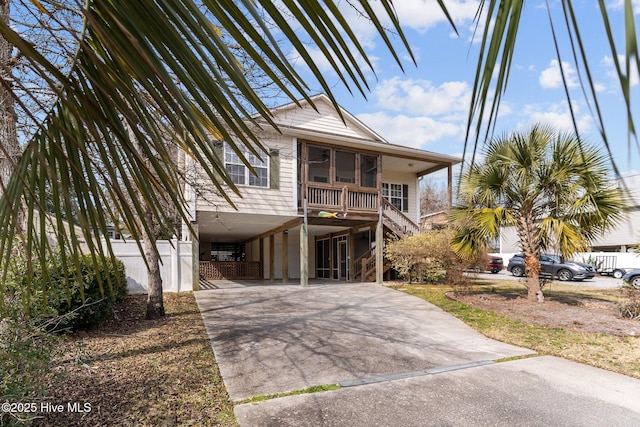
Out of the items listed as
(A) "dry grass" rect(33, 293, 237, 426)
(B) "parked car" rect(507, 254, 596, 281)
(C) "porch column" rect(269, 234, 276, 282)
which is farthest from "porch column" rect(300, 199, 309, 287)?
(B) "parked car" rect(507, 254, 596, 281)

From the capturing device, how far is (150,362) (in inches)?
205

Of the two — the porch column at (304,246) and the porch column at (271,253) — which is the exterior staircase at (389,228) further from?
the porch column at (271,253)

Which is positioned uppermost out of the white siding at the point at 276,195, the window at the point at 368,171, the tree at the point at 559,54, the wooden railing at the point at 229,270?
the window at the point at 368,171

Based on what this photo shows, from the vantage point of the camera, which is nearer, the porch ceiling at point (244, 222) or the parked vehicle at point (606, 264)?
the porch ceiling at point (244, 222)

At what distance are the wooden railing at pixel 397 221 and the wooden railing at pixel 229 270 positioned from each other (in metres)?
7.35

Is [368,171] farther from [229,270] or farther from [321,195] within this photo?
[229,270]

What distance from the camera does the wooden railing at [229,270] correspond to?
723 inches

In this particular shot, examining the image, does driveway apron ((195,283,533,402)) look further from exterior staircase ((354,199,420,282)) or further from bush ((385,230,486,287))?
exterior staircase ((354,199,420,282))

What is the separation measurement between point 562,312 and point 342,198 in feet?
26.3

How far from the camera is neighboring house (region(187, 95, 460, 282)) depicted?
1351cm

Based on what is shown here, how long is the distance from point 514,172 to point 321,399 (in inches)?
318

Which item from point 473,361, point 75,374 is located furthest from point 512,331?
point 75,374

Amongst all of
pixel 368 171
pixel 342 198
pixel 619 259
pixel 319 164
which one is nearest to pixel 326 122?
pixel 319 164

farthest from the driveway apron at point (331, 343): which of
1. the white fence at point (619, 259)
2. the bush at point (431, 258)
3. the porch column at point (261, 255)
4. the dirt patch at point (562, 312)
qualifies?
the white fence at point (619, 259)
